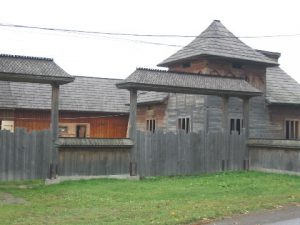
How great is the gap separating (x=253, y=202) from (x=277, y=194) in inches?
79.2

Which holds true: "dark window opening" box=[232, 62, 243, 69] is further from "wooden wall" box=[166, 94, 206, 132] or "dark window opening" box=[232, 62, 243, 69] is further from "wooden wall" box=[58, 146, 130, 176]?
"wooden wall" box=[58, 146, 130, 176]

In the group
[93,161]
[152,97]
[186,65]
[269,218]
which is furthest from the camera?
[152,97]

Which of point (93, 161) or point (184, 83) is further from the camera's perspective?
point (184, 83)

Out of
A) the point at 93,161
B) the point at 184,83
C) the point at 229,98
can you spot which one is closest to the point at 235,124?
the point at 229,98

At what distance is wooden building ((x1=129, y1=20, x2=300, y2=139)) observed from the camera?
24.9 metres

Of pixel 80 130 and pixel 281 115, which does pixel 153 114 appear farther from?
pixel 281 115

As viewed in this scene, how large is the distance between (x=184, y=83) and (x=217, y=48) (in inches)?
237

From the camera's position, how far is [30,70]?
16.8 meters

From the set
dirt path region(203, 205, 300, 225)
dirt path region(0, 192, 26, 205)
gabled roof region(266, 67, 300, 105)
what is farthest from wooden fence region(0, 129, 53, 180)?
gabled roof region(266, 67, 300, 105)

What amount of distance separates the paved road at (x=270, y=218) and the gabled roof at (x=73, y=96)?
71.0 feet

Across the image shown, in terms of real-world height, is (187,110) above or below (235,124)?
above

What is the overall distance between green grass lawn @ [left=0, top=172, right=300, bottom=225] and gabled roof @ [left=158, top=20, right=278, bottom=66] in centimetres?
813

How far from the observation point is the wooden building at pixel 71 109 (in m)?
30.2

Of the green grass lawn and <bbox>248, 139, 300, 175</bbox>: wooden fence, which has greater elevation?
<bbox>248, 139, 300, 175</bbox>: wooden fence
